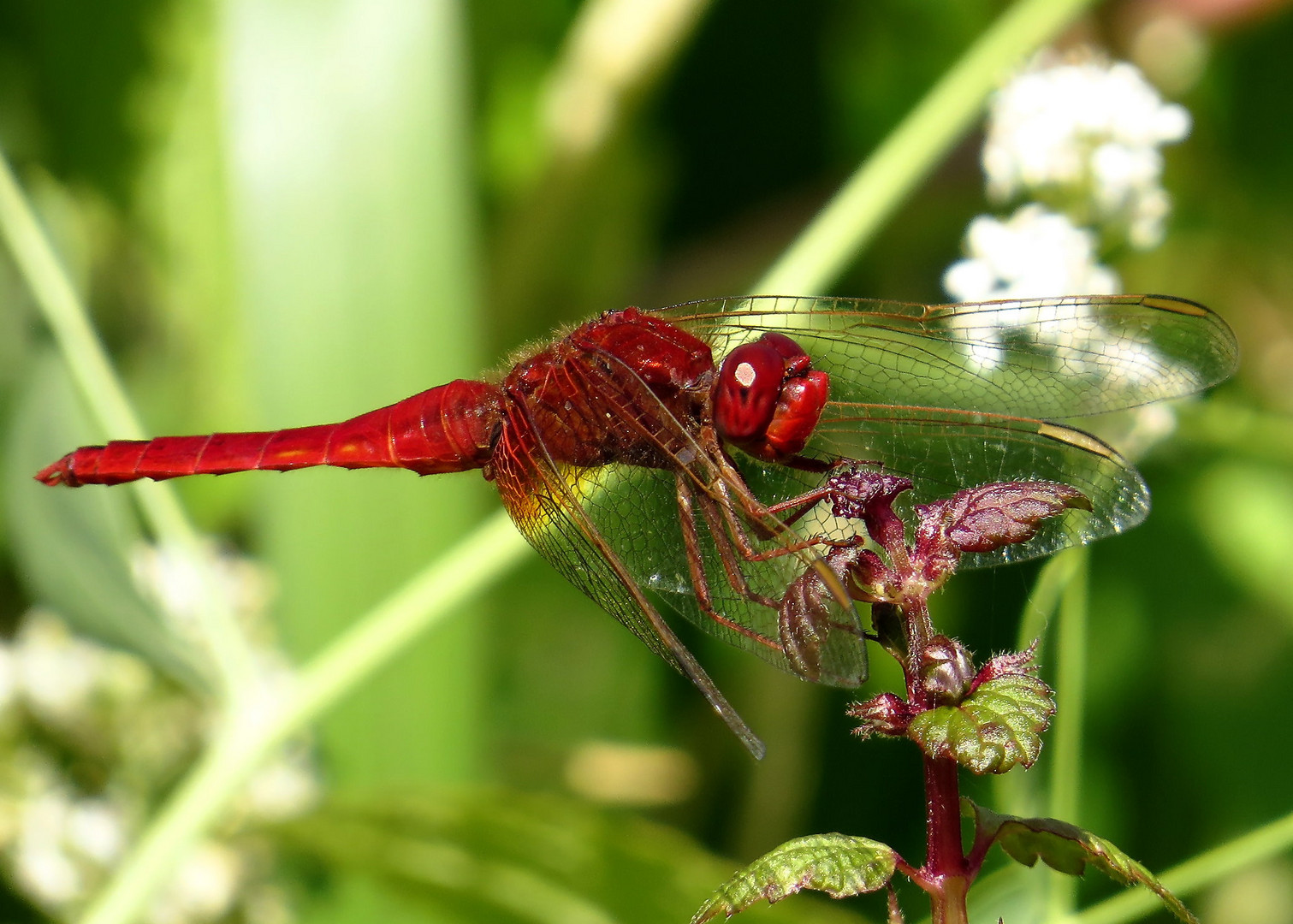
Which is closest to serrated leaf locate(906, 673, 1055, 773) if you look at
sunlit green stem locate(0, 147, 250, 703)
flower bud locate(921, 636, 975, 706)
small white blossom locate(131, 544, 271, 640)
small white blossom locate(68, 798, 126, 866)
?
flower bud locate(921, 636, 975, 706)

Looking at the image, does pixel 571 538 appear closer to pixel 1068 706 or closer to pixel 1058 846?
pixel 1068 706

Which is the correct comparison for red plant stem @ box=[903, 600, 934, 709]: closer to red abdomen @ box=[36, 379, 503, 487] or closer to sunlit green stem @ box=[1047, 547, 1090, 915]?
A: sunlit green stem @ box=[1047, 547, 1090, 915]

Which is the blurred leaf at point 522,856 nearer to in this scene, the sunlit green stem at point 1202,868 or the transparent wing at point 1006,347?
the sunlit green stem at point 1202,868

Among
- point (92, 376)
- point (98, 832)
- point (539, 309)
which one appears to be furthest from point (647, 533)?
point (539, 309)

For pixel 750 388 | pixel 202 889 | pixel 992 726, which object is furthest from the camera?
pixel 202 889

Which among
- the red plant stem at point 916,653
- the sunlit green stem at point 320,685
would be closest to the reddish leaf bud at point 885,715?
the red plant stem at point 916,653

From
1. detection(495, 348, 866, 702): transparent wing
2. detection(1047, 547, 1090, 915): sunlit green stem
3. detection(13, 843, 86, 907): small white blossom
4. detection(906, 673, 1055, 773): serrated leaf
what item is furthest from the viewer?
detection(13, 843, 86, 907): small white blossom
